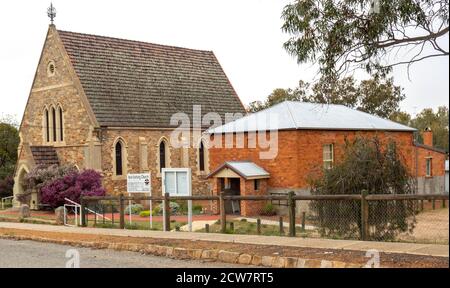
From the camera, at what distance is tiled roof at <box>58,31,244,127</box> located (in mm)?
36094

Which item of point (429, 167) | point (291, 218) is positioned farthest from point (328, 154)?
point (291, 218)

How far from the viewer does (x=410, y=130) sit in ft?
119

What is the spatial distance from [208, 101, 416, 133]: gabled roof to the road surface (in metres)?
16.1

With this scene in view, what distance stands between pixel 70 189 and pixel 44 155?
870 cm

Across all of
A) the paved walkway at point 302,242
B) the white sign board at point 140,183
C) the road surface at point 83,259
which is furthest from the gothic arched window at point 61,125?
the road surface at point 83,259

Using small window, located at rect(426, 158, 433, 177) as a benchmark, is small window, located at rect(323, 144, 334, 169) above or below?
above

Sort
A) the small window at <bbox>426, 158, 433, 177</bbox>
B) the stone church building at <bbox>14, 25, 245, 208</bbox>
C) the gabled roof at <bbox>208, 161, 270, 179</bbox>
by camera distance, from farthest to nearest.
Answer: the small window at <bbox>426, 158, 433, 177</bbox> < the stone church building at <bbox>14, 25, 245, 208</bbox> < the gabled roof at <bbox>208, 161, 270, 179</bbox>

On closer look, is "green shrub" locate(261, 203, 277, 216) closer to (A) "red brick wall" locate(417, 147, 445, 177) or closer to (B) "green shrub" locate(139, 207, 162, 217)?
(B) "green shrub" locate(139, 207, 162, 217)

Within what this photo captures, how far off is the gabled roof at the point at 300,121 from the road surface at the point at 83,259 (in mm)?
16128

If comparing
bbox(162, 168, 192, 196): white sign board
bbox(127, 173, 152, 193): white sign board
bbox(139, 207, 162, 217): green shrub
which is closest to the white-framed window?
bbox(139, 207, 162, 217): green shrub

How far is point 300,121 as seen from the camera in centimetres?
3072

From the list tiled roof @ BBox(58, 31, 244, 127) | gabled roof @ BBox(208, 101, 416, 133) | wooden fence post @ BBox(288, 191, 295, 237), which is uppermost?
tiled roof @ BBox(58, 31, 244, 127)
